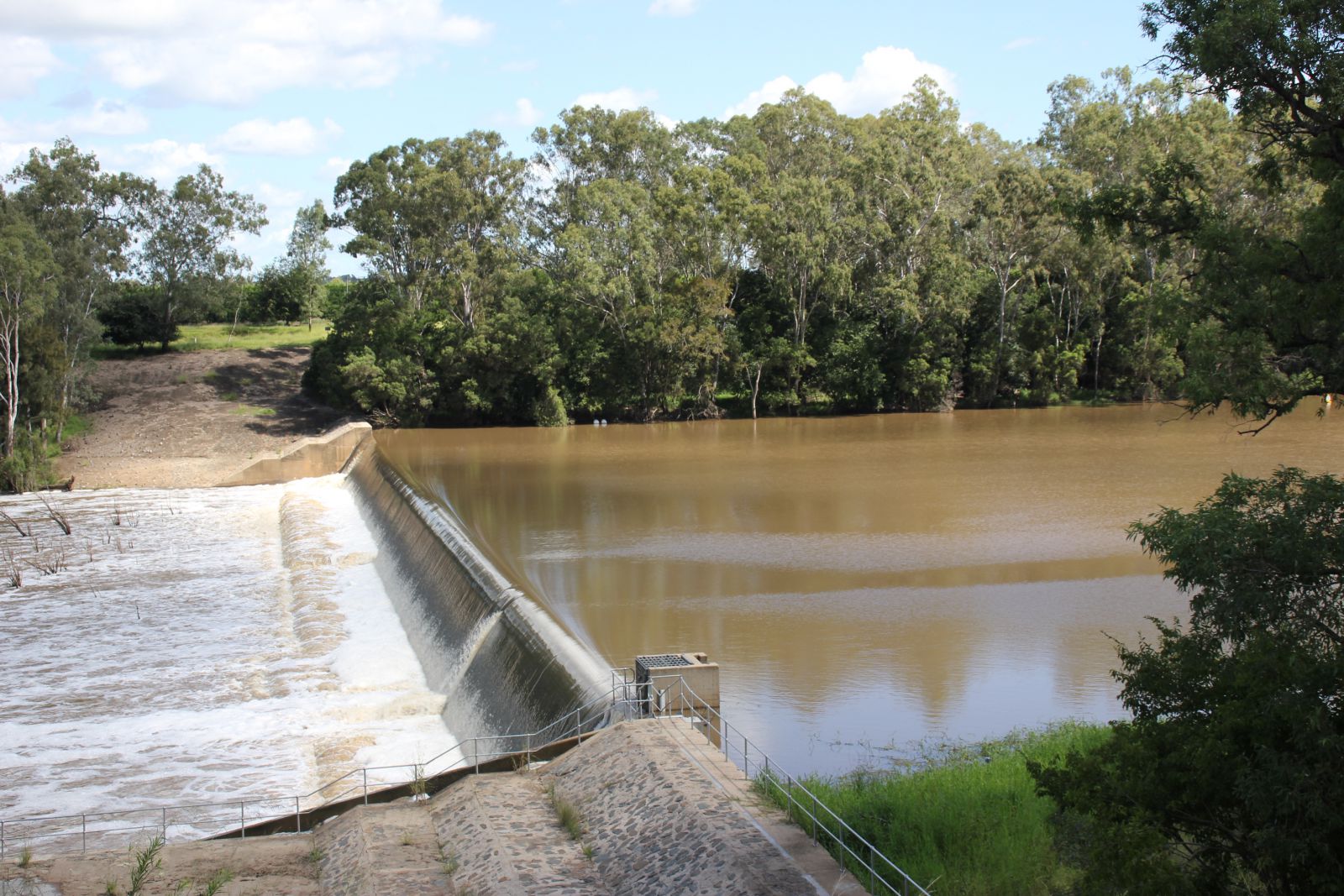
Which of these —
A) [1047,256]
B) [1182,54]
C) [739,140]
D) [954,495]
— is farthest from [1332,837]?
[739,140]

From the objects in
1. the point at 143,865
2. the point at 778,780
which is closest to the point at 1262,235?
the point at 778,780

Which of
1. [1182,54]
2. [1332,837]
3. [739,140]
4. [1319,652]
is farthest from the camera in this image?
[739,140]

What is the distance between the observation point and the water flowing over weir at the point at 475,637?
12242 millimetres

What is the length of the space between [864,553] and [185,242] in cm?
4270

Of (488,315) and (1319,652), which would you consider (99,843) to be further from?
(488,315)

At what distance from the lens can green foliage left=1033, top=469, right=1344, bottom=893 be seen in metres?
5.48

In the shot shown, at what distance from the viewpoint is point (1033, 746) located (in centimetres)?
1041

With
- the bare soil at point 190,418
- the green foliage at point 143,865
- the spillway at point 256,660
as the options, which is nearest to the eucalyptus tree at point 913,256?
the bare soil at point 190,418

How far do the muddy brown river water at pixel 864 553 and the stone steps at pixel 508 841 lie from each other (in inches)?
97.1

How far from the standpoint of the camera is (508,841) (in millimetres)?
8781

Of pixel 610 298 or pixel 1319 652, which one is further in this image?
pixel 610 298

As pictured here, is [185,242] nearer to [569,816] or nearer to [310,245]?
[310,245]

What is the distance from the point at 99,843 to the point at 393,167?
3749 centimetres

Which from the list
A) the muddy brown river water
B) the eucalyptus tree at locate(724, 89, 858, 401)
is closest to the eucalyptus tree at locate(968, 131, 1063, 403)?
the eucalyptus tree at locate(724, 89, 858, 401)
